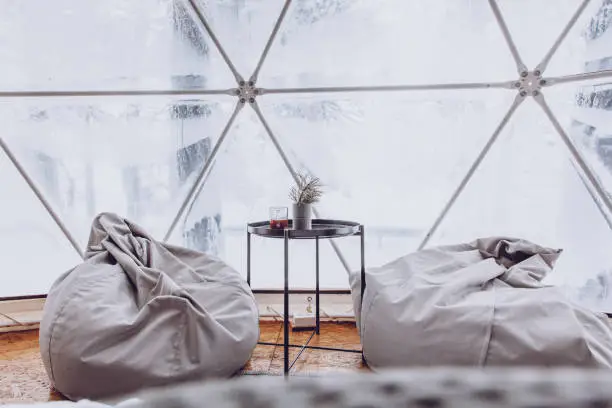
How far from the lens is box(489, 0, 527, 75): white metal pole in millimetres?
3012

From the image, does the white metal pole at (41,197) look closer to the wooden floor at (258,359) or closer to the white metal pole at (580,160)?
the wooden floor at (258,359)

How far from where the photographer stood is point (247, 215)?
3.65 meters

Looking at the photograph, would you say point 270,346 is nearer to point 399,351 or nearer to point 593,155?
point 399,351

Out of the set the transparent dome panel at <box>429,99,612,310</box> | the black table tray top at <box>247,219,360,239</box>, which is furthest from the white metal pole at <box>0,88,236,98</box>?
the transparent dome panel at <box>429,99,612,310</box>

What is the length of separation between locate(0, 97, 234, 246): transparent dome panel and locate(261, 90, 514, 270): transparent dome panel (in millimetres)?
619

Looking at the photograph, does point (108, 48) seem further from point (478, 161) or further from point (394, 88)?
point (478, 161)

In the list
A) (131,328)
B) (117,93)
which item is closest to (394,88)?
(117,93)

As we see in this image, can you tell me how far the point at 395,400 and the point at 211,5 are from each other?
11.4ft

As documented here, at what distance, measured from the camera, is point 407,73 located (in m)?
3.37

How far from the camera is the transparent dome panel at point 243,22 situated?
3338 millimetres

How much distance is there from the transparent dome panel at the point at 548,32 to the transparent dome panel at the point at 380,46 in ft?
0.53

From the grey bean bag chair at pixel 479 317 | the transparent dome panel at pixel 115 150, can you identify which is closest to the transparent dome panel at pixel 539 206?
the grey bean bag chair at pixel 479 317

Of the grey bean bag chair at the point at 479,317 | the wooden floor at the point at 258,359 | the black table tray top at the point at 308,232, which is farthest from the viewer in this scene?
the black table tray top at the point at 308,232

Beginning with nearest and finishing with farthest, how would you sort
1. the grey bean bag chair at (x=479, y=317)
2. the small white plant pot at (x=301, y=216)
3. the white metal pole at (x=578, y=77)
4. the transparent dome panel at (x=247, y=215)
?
the grey bean bag chair at (x=479, y=317)
the small white plant pot at (x=301, y=216)
the white metal pole at (x=578, y=77)
the transparent dome panel at (x=247, y=215)
